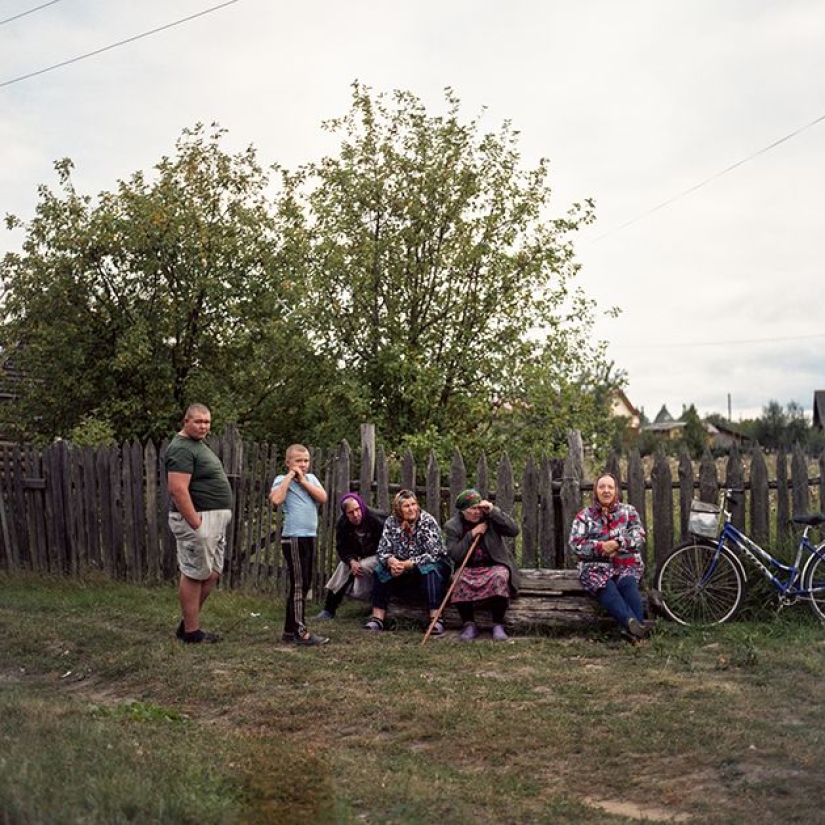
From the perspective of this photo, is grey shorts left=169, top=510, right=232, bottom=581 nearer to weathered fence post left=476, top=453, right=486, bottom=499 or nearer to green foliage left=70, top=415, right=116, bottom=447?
weathered fence post left=476, top=453, right=486, bottom=499

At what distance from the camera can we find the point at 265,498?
11688 mm

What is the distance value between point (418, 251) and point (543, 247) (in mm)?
1758

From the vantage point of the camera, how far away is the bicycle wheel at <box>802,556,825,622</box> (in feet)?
28.4

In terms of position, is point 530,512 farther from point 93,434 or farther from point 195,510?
point 93,434

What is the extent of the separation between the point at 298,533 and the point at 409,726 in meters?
3.08

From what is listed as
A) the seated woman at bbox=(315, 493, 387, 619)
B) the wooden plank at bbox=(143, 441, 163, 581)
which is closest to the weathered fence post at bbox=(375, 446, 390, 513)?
the seated woman at bbox=(315, 493, 387, 619)

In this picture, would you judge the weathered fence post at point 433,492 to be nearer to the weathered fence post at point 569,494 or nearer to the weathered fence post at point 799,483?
the weathered fence post at point 569,494

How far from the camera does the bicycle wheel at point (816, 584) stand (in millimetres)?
8648

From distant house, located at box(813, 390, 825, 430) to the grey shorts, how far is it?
153 feet

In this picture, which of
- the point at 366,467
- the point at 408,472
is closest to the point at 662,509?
the point at 408,472

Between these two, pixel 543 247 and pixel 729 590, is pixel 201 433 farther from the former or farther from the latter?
pixel 543 247

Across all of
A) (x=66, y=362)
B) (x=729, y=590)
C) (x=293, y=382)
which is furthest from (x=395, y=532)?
(x=66, y=362)

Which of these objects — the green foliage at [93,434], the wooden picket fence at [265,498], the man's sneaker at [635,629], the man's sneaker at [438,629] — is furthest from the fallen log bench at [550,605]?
the green foliage at [93,434]

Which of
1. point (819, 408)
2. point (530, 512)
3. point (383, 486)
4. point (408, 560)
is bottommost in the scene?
point (408, 560)
